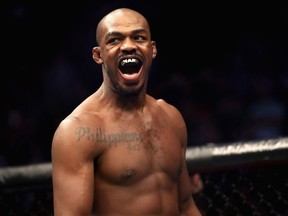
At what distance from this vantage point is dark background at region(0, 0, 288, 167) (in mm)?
3619

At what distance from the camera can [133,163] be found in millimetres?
1884

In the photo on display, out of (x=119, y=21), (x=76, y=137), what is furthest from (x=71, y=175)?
(x=119, y=21)

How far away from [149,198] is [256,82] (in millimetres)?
2053

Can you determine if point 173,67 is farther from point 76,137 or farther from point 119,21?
point 76,137

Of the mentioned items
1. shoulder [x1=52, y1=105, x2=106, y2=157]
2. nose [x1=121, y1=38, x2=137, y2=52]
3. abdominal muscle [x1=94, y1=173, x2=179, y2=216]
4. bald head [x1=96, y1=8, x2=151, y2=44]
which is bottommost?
abdominal muscle [x1=94, y1=173, x2=179, y2=216]

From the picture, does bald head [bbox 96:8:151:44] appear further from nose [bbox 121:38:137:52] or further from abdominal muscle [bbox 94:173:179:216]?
abdominal muscle [bbox 94:173:179:216]

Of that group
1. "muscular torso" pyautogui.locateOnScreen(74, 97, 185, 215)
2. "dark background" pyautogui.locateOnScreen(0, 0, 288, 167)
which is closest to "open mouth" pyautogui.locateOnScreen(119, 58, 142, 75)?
"muscular torso" pyautogui.locateOnScreen(74, 97, 185, 215)

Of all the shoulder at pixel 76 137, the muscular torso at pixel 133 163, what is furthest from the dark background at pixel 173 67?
the shoulder at pixel 76 137

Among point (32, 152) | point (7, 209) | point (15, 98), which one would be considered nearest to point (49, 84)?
point (15, 98)

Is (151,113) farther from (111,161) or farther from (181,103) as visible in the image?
(181,103)

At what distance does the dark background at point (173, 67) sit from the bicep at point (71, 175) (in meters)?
1.73

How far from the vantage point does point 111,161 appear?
186cm

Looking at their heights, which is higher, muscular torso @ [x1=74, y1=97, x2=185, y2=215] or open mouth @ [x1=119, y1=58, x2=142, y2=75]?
open mouth @ [x1=119, y1=58, x2=142, y2=75]

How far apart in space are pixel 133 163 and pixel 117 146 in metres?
0.07
